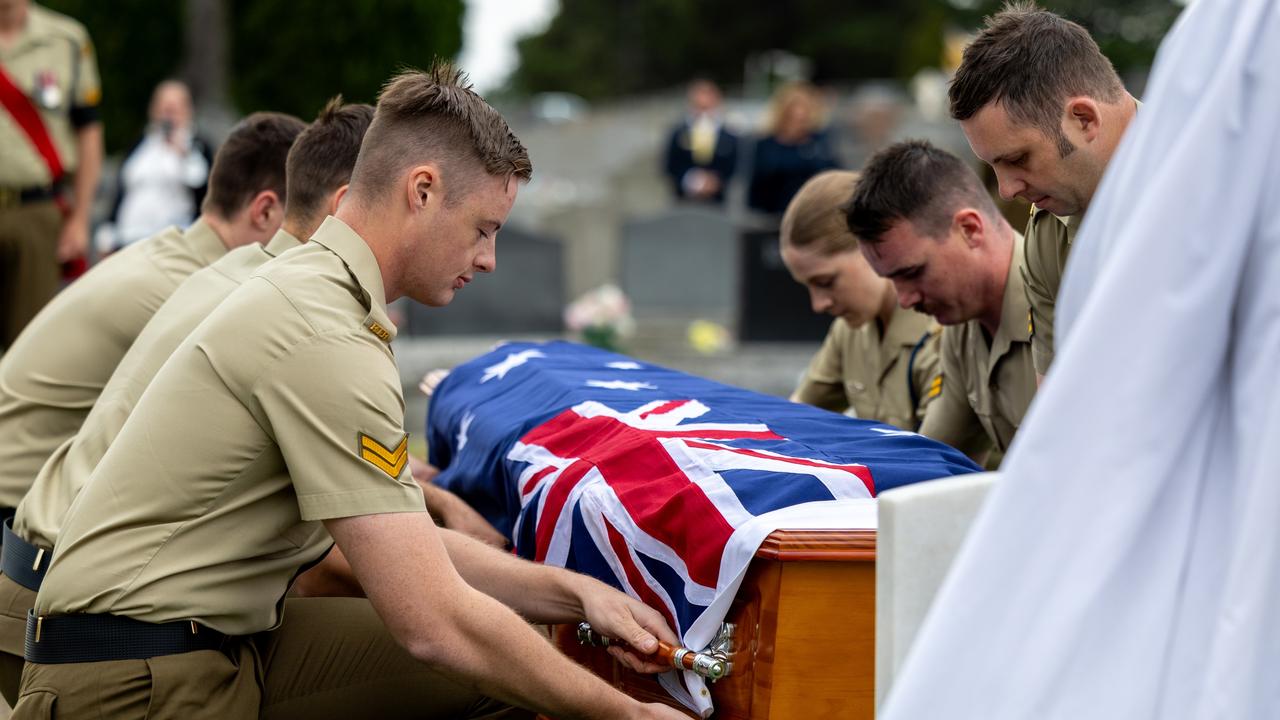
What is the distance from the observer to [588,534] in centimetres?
266

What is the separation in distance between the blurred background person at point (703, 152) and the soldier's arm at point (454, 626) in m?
10.9

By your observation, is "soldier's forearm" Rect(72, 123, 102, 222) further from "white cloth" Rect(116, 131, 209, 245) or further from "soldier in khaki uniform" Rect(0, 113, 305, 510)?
"soldier in khaki uniform" Rect(0, 113, 305, 510)

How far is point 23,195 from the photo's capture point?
561 centimetres

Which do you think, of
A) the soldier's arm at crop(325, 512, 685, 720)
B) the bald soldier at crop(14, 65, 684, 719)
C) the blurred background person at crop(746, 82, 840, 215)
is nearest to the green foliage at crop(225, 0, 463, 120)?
the blurred background person at crop(746, 82, 840, 215)

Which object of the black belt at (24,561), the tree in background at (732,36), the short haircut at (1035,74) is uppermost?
the short haircut at (1035,74)

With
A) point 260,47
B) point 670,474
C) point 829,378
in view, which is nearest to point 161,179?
point 829,378

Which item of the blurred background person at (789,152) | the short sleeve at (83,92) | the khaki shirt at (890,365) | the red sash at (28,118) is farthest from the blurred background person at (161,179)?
the blurred background person at (789,152)

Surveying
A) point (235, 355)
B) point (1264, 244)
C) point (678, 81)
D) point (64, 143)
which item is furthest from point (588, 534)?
point (678, 81)

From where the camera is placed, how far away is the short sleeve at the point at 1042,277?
10.1 ft

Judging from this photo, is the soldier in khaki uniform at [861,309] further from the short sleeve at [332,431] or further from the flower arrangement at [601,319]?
the flower arrangement at [601,319]

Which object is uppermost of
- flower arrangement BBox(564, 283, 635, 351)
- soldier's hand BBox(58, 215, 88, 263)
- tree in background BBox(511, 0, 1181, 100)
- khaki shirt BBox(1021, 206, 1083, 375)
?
khaki shirt BBox(1021, 206, 1083, 375)

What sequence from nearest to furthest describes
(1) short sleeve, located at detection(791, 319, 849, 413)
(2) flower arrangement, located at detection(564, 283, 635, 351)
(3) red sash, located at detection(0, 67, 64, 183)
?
(1) short sleeve, located at detection(791, 319, 849, 413)
(3) red sash, located at detection(0, 67, 64, 183)
(2) flower arrangement, located at detection(564, 283, 635, 351)

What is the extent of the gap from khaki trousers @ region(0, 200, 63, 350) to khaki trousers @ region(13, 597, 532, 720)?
3277 millimetres

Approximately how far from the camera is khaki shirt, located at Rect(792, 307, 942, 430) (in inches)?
159
